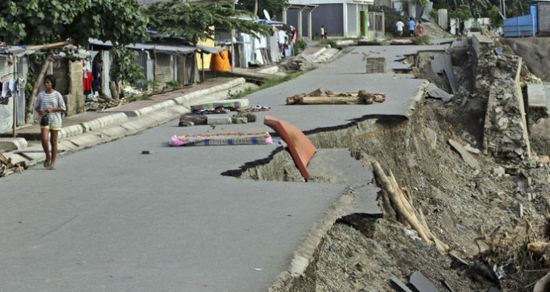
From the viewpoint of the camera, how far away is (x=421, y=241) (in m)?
12.3

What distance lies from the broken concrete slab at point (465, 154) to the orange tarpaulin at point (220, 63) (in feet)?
48.1

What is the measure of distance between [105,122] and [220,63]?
1874cm

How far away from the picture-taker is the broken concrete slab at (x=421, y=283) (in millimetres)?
9758

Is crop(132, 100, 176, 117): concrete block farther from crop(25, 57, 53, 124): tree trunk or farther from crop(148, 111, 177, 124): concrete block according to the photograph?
crop(25, 57, 53, 124): tree trunk

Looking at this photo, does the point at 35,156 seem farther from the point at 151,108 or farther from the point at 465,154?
the point at 465,154

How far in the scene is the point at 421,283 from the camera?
9.88m

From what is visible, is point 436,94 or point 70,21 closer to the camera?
point 70,21

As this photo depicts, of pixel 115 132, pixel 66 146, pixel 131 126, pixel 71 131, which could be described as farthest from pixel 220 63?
pixel 66 146

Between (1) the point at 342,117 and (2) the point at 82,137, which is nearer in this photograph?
(2) the point at 82,137

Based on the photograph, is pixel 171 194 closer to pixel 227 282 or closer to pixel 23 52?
pixel 227 282

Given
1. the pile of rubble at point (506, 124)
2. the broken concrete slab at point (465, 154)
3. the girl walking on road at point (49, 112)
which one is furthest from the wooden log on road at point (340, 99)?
the girl walking on road at point (49, 112)

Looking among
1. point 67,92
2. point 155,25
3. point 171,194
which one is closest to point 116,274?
point 171,194

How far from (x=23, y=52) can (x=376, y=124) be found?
22.3 feet

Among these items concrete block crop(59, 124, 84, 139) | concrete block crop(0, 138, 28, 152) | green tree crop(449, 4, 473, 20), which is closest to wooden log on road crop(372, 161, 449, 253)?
concrete block crop(0, 138, 28, 152)
